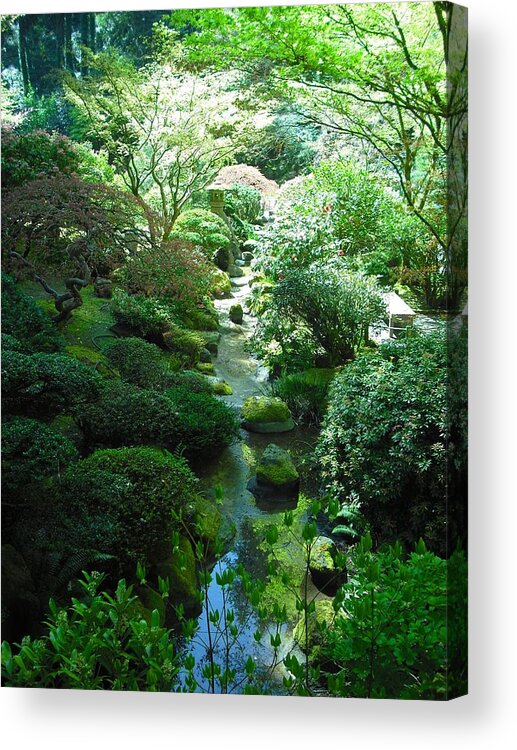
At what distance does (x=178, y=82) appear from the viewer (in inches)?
209

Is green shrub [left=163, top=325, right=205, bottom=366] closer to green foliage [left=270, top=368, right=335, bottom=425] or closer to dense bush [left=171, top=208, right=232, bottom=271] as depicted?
dense bush [left=171, top=208, right=232, bottom=271]

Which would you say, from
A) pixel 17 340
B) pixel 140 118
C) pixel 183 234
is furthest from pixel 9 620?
pixel 140 118

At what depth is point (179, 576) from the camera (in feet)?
17.1

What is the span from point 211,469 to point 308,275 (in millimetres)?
1200

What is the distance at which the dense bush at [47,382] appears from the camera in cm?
536

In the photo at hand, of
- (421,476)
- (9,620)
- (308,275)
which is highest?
(308,275)

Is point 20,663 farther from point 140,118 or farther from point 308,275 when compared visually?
point 140,118

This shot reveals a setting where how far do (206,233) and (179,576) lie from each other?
1.92m

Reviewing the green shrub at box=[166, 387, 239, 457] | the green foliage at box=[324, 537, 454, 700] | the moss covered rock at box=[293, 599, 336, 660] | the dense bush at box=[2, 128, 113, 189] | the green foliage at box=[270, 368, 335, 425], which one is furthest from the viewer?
the dense bush at box=[2, 128, 113, 189]

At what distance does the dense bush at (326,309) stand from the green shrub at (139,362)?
22.5 inches

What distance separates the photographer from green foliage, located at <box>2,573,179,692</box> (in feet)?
16.6

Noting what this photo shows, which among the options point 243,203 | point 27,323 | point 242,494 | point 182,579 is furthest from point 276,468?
point 27,323

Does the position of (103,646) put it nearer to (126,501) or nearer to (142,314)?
(126,501)

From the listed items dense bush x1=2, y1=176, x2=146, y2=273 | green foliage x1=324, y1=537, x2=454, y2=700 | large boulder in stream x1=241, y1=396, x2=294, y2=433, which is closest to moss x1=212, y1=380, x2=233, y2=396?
large boulder in stream x1=241, y1=396, x2=294, y2=433
